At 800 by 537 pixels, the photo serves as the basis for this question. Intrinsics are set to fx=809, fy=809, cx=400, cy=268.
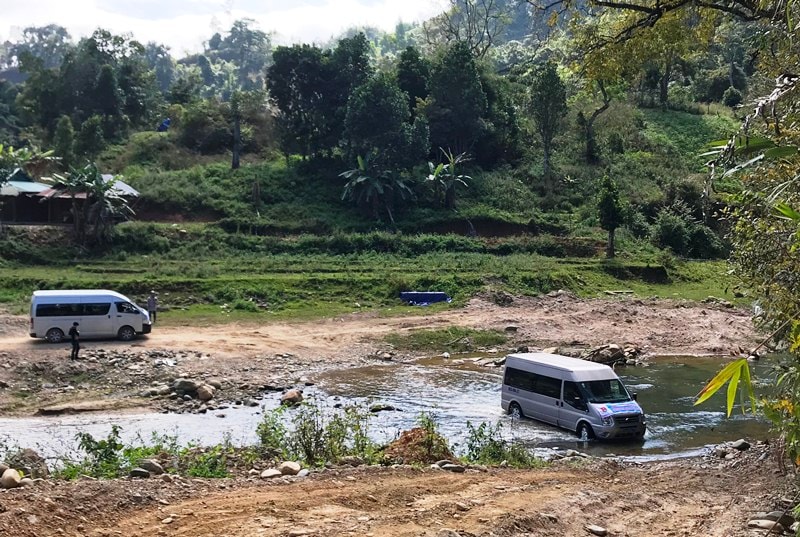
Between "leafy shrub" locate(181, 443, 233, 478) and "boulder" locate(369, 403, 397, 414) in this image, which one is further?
"boulder" locate(369, 403, 397, 414)

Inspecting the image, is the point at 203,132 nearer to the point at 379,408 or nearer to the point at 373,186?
the point at 373,186

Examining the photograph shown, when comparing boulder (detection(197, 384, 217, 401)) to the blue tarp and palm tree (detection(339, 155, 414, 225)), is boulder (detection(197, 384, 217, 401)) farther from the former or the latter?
palm tree (detection(339, 155, 414, 225))

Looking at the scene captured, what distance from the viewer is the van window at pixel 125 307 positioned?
32.8 meters

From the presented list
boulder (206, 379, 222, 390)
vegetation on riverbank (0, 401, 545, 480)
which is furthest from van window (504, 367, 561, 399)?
boulder (206, 379, 222, 390)

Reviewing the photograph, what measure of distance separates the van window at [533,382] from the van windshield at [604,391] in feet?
2.82

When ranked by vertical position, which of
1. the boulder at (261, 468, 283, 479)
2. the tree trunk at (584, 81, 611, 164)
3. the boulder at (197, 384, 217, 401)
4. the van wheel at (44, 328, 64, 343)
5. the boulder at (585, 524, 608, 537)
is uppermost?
the tree trunk at (584, 81, 611, 164)

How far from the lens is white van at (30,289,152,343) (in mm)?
31406

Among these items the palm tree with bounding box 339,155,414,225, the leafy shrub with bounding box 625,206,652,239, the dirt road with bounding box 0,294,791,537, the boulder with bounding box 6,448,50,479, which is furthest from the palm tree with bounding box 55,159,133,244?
the dirt road with bounding box 0,294,791,537

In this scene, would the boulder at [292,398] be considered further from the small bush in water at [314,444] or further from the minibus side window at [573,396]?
the small bush in water at [314,444]

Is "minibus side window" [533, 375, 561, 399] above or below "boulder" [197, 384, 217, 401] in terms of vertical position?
above

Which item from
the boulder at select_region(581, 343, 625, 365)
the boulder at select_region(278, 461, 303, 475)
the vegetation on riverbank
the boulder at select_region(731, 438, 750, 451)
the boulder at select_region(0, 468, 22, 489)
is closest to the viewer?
the boulder at select_region(0, 468, 22, 489)

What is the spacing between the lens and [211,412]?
2467 cm

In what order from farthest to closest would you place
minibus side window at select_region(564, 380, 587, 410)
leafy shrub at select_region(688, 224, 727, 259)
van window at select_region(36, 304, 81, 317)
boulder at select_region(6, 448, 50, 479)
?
1. leafy shrub at select_region(688, 224, 727, 259)
2. van window at select_region(36, 304, 81, 317)
3. minibus side window at select_region(564, 380, 587, 410)
4. boulder at select_region(6, 448, 50, 479)

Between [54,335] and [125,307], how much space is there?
113 inches
